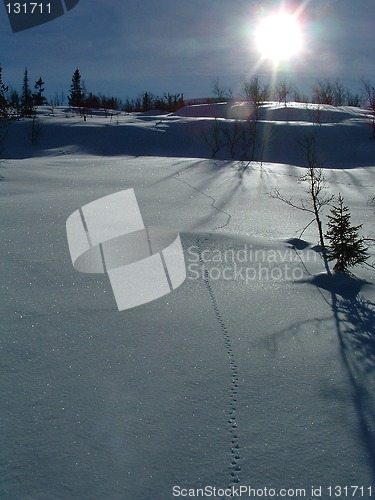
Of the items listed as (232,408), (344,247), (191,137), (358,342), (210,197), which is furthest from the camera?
(191,137)

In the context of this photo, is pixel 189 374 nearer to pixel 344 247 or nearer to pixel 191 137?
pixel 344 247

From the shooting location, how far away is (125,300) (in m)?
4.84

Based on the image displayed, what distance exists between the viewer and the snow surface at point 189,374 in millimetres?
2562

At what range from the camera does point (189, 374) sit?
3.52m

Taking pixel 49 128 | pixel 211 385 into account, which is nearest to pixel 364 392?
pixel 211 385

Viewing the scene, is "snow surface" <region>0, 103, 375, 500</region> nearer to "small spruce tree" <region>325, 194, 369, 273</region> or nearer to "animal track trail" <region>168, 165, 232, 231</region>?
"small spruce tree" <region>325, 194, 369, 273</region>

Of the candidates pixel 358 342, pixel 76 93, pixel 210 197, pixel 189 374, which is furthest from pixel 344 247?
pixel 76 93

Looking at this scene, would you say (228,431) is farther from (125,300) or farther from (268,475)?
(125,300)

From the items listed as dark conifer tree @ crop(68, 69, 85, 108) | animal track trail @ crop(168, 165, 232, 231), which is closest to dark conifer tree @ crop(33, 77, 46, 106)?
dark conifer tree @ crop(68, 69, 85, 108)

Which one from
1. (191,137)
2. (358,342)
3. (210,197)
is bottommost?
(358,342)

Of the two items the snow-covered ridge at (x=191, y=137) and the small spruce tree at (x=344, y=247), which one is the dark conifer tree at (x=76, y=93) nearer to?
the snow-covered ridge at (x=191, y=137)

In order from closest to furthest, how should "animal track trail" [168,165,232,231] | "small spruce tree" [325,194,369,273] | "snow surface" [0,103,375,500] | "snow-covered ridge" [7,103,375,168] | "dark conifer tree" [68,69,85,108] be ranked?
"snow surface" [0,103,375,500]
"small spruce tree" [325,194,369,273]
"animal track trail" [168,165,232,231]
"snow-covered ridge" [7,103,375,168]
"dark conifer tree" [68,69,85,108]

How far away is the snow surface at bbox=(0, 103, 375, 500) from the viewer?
2.56 meters

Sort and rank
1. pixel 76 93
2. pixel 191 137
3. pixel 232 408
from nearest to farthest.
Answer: pixel 232 408
pixel 191 137
pixel 76 93
